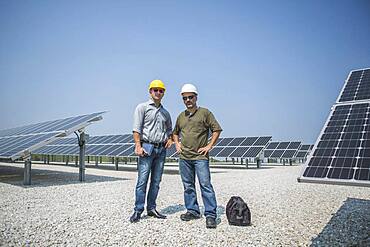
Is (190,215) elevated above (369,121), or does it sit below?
below

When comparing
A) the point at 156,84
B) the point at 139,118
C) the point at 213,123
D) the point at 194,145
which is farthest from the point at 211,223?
the point at 156,84

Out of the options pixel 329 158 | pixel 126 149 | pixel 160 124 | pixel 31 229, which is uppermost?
pixel 160 124

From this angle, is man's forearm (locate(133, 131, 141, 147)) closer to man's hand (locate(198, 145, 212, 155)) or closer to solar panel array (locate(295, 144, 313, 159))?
man's hand (locate(198, 145, 212, 155))

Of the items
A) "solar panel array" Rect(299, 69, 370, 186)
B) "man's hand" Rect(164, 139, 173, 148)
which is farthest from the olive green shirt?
Result: "solar panel array" Rect(299, 69, 370, 186)

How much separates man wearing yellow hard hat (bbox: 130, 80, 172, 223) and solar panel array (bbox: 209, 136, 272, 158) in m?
13.3

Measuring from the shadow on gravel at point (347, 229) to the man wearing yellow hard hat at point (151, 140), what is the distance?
8.47 ft

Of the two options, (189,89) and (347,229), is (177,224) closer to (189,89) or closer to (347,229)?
(189,89)

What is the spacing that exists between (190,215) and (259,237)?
1.31 meters

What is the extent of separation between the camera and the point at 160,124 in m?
4.61

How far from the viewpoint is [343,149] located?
5.77 metres

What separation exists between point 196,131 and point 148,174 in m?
→ 1.14

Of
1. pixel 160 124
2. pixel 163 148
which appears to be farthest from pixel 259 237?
pixel 160 124

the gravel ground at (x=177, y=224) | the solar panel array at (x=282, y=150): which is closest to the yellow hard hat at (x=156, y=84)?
the gravel ground at (x=177, y=224)

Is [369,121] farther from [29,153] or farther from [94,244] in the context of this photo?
[29,153]
